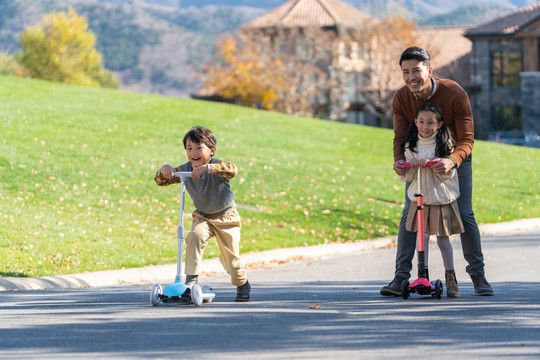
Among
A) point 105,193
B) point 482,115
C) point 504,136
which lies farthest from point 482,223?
point 482,115

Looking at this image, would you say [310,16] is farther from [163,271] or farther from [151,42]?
[151,42]

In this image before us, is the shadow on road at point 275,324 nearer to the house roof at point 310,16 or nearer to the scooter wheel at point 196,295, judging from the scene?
the scooter wheel at point 196,295

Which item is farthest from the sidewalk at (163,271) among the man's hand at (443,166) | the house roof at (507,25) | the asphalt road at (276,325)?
the house roof at (507,25)

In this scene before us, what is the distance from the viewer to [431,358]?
531cm

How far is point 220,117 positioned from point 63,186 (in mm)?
13292

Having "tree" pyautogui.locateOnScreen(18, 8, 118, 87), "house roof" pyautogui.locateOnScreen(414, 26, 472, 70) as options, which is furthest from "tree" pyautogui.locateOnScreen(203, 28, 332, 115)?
"tree" pyautogui.locateOnScreen(18, 8, 118, 87)

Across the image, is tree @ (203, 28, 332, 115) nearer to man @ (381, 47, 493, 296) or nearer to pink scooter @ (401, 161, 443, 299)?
man @ (381, 47, 493, 296)

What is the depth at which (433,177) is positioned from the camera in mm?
7660

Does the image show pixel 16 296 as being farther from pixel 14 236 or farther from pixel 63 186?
pixel 63 186

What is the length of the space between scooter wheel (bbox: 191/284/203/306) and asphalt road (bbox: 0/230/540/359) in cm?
7

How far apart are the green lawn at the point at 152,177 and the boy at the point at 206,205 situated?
3690 millimetres

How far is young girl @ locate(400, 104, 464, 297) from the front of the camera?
24.9ft

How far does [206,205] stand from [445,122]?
2.13 metres

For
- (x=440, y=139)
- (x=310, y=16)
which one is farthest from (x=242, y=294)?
(x=310, y=16)
